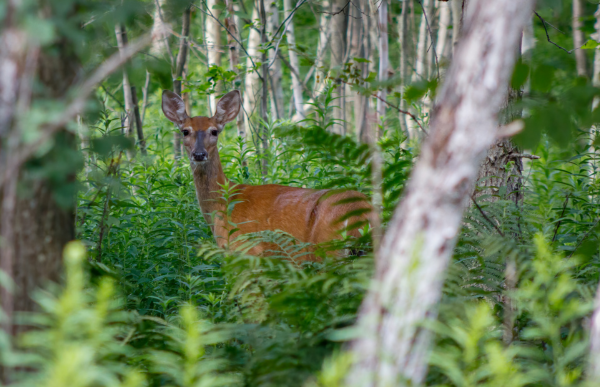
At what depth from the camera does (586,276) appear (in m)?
3.32

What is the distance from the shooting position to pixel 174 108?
21.8 ft


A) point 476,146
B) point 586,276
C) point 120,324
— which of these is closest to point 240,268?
point 120,324

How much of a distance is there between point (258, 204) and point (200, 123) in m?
1.47

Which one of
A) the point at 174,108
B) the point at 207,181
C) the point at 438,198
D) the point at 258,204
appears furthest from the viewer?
the point at 174,108

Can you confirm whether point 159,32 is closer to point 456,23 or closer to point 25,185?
point 25,185

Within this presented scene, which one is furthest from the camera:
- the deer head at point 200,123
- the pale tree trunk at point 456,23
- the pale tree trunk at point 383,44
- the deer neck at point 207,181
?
the pale tree trunk at point 383,44

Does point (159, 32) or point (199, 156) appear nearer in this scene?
point (159, 32)

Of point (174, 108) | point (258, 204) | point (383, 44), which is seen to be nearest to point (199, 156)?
point (258, 204)

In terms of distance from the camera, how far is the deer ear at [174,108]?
6586 mm

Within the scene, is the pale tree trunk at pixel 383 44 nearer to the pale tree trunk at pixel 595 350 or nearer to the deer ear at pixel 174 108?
the deer ear at pixel 174 108

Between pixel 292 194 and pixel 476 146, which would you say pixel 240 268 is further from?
pixel 292 194

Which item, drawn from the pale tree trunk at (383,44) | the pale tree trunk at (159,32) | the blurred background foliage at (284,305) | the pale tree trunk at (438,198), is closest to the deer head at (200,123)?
the pale tree trunk at (159,32)

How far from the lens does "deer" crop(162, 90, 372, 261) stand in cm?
502

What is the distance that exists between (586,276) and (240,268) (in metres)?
2.10
